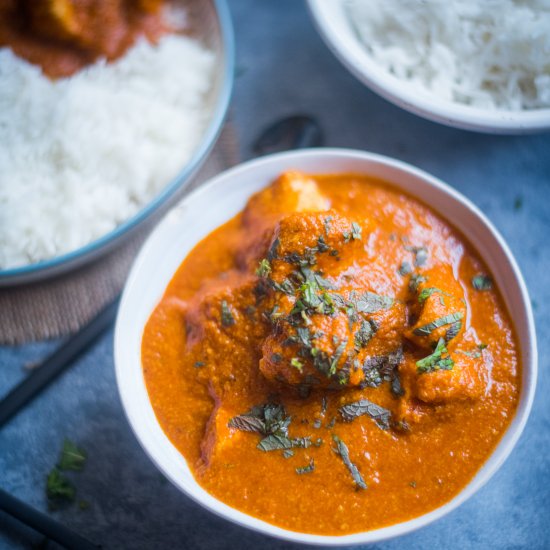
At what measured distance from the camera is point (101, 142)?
2664 millimetres

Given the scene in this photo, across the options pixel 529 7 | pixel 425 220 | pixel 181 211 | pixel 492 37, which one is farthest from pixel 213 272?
pixel 529 7

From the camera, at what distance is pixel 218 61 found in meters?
2.84

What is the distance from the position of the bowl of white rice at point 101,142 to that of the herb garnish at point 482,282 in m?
1.23

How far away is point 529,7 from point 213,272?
1.88m

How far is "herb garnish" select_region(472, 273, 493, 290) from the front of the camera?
87.5 inches

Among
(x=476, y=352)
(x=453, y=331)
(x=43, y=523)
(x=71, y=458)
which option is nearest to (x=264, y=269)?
(x=453, y=331)

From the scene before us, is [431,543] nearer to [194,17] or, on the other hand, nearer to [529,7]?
[529,7]

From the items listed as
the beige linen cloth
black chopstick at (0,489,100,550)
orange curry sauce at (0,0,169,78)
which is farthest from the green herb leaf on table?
orange curry sauce at (0,0,169,78)

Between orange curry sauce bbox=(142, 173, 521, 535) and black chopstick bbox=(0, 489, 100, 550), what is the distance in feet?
1.94

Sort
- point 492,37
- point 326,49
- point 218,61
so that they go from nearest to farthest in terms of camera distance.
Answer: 1. point 492,37
2. point 218,61
3. point 326,49

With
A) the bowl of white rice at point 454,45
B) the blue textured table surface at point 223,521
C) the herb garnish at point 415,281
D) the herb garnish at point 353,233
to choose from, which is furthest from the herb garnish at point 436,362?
the bowl of white rice at point 454,45

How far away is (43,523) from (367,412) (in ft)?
4.42

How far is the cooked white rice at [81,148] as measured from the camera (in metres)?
2.57

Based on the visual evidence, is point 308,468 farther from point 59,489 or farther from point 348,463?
point 59,489
